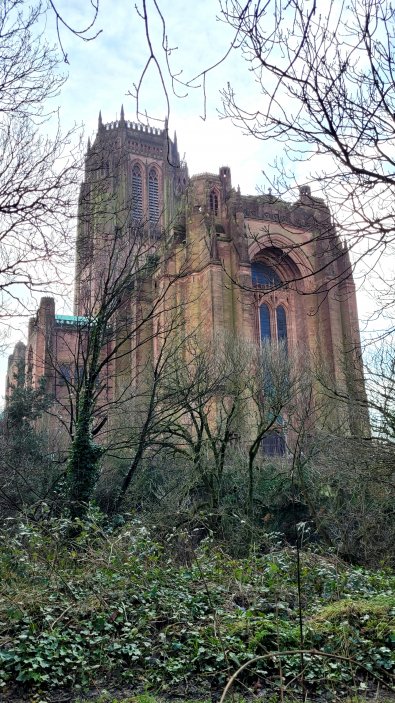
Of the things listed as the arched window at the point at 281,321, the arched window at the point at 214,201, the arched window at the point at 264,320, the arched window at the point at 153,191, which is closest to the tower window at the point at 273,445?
the arched window at the point at 264,320

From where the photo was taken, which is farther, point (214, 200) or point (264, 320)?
point (264, 320)

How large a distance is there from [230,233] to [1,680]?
30.3m

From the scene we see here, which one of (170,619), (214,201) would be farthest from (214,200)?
(170,619)

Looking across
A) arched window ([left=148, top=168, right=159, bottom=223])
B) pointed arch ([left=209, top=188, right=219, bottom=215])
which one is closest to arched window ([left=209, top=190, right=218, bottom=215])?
pointed arch ([left=209, top=188, right=219, bottom=215])

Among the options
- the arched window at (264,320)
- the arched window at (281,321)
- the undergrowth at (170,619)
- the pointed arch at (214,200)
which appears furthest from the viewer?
the arched window at (281,321)

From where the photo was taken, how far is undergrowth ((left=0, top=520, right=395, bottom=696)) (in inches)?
224

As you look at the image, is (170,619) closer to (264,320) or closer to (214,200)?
(264,320)

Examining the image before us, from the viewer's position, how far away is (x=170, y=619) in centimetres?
671

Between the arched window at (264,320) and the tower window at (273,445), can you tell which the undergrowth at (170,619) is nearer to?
the tower window at (273,445)

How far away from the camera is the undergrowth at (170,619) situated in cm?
570

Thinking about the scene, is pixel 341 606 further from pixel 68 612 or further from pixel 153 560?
pixel 68 612

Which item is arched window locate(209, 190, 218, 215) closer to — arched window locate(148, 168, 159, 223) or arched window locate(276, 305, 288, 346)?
arched window locate(276, 305, 288, 346)

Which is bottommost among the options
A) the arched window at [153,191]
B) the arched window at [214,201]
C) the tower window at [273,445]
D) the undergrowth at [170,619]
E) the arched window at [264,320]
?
the undergrowth at [170,619]

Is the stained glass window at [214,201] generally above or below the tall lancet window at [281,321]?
above
